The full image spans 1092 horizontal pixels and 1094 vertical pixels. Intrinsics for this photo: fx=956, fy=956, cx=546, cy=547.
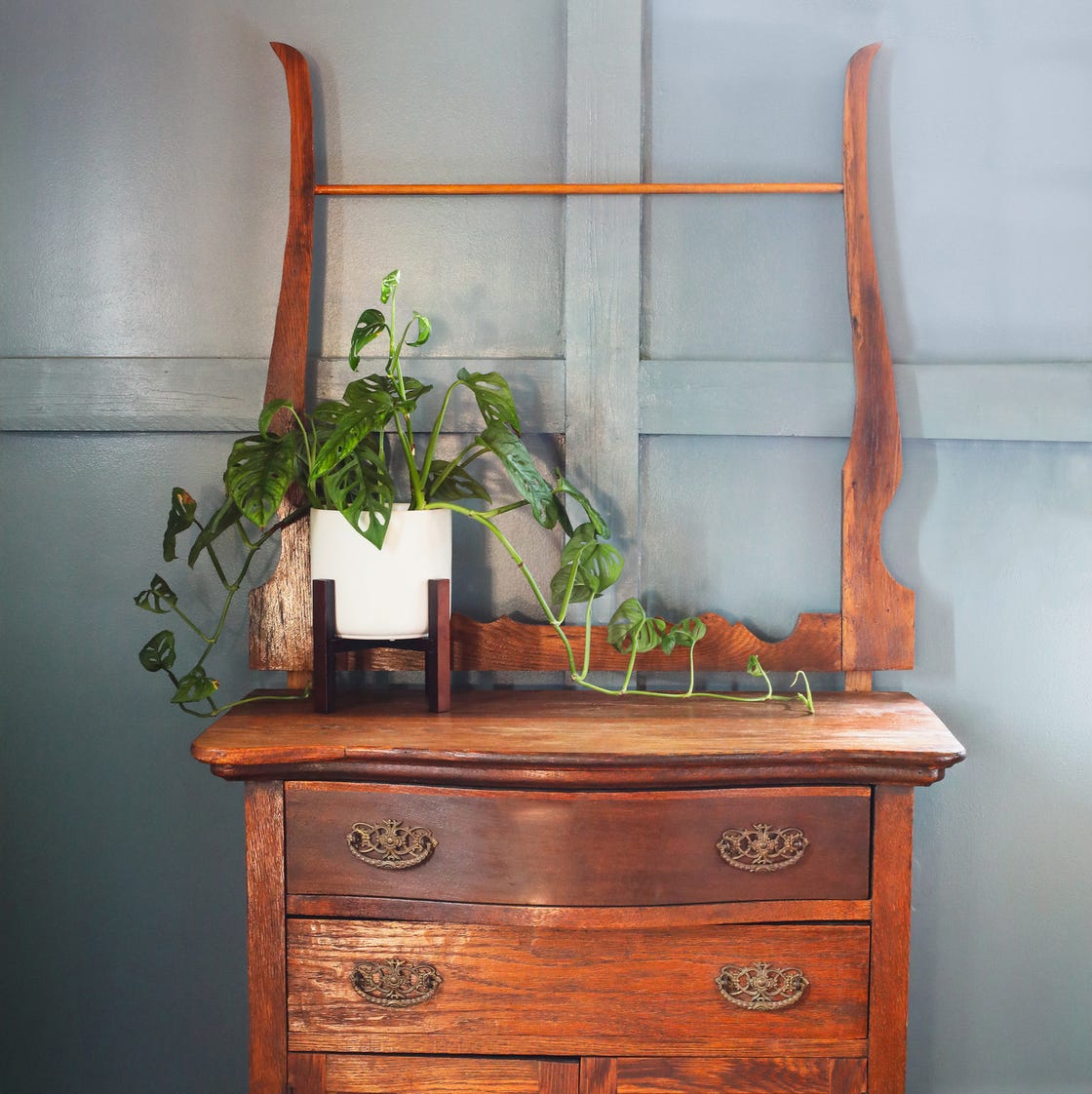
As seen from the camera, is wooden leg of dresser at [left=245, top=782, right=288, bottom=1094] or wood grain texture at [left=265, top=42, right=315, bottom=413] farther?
wood grain texture at [left=265, top=42, right=315, bottom=413]

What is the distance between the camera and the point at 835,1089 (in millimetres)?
1329

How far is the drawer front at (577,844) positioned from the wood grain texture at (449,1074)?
24 centimetres

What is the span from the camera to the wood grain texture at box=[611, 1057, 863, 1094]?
1.32 m

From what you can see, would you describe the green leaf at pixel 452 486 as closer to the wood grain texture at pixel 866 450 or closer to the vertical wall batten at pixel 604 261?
the vertical wall batten at pixel 604 261

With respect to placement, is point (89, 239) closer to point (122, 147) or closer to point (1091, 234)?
point (122, 147)

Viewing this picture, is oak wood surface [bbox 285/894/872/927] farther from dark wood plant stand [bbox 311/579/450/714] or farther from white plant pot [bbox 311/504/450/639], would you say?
white plant pot [bbox 311/504/450/639]

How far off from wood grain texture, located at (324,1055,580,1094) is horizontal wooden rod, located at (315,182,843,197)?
1.34 metres

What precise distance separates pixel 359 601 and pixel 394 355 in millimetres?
389

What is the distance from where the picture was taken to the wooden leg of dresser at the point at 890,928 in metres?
1.31

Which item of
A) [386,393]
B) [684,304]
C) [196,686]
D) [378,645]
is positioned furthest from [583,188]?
[196,686]

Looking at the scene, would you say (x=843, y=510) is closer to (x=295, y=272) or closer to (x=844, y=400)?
(x=844, y=400)

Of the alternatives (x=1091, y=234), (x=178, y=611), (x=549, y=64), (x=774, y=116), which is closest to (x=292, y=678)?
(x=178, y=611)

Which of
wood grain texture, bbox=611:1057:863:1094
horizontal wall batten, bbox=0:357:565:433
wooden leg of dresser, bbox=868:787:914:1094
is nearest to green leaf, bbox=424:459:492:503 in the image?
horizontal wall batten, bbox=0:357:565:433

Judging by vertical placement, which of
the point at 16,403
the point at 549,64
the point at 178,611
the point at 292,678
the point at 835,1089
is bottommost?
the point at 835,1089
